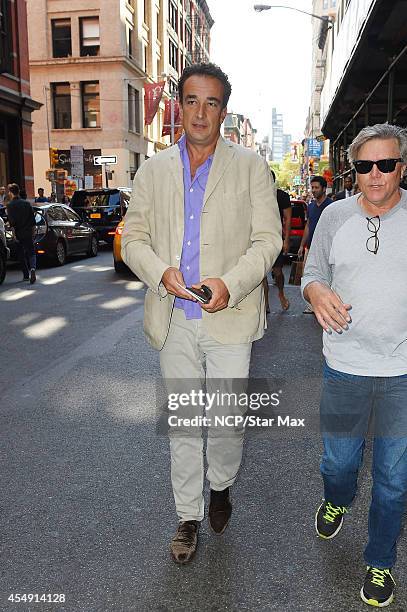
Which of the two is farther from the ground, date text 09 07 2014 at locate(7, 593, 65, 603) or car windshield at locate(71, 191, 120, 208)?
car windshield at locate(71, 191, 120, 208)

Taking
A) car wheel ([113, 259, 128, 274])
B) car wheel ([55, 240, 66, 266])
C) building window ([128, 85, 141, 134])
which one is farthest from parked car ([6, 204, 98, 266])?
building window ([128, 85, 141, 134])

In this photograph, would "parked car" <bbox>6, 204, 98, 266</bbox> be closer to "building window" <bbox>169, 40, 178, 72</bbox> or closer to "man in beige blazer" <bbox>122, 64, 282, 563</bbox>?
"man in beige blazer" <bbox>122, 64, 282, 563</bbox>

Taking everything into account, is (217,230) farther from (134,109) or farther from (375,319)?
(134,109)

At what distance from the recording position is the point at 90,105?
4188cm

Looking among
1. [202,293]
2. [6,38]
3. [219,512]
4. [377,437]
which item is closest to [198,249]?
[202,293]

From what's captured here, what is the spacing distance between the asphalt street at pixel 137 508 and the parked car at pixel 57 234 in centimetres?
932

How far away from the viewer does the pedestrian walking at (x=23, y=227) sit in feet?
42.9

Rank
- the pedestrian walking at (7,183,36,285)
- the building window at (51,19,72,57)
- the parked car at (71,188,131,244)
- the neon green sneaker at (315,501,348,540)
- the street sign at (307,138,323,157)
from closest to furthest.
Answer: the neon green sneaker at (315,501,348,540) → the pedestrian walking at (7,183,36,285) → the parked car at (71,188,131,244) → the building window at (51,19,72,57) → the street sign at (307,138,323,157)

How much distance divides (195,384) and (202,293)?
23.1 inches

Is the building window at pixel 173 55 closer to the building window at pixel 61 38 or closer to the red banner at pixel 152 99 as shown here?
the building window at pixel 61 38

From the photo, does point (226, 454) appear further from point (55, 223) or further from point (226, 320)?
point (55, 223)

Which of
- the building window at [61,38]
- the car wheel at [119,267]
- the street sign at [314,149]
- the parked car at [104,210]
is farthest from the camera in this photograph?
the street sign at [314,149]

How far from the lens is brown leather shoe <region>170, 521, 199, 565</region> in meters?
2.88

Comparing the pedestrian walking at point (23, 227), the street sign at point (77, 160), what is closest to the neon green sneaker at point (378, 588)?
the pedestrian walking at point (23, 227)
